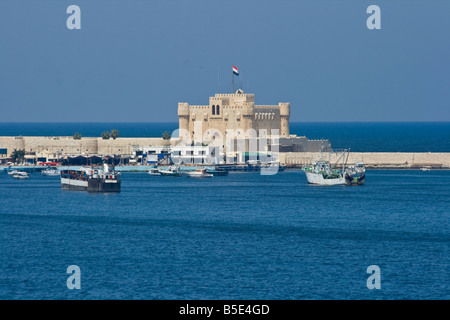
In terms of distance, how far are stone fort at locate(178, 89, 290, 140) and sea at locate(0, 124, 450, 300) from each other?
3460 centimetres

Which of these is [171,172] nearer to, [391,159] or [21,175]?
[21,175]

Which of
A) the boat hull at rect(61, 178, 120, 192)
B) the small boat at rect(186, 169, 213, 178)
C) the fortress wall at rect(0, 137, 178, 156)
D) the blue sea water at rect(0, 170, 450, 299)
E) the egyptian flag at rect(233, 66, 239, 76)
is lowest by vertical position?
the blue sea water at rect(0, 170, 450, 299)

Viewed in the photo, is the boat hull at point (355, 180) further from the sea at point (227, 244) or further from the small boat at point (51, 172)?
the small boat at point (51, 172)

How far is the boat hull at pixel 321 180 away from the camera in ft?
321

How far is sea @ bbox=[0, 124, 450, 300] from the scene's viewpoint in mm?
41406

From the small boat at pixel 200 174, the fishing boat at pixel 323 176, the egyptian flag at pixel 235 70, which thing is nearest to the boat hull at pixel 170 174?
the small boat at pixel 200 174

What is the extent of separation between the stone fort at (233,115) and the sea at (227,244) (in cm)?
3460

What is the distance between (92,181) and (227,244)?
37.2 meters

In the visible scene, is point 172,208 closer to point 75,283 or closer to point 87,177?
point 87,177

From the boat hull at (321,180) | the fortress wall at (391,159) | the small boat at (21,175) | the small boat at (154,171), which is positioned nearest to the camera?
the boat hull at (321,180)

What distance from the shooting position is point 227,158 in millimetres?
121562

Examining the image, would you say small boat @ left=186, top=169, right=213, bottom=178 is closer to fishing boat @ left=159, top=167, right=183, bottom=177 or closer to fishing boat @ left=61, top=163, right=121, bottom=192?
fishing boat @ left=159, top=167, right=183, bottom=177

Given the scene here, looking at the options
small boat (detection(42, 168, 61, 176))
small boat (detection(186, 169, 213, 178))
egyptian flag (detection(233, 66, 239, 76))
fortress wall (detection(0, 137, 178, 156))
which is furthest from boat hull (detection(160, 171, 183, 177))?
egyptian flag (detection(233, 66, 239, 76))

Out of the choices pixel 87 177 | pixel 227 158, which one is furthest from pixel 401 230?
pixel 227 158
